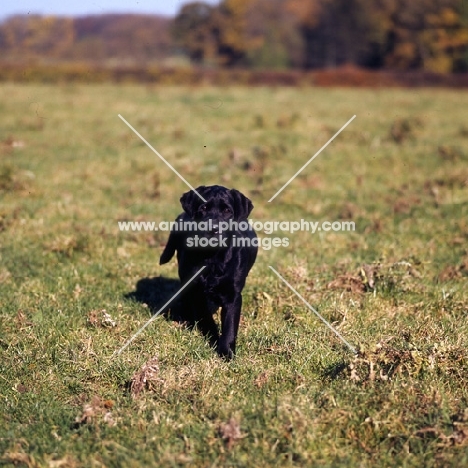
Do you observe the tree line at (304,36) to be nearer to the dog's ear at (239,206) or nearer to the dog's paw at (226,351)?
the dog's ear at (239,206)

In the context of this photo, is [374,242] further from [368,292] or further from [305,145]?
[305,145]

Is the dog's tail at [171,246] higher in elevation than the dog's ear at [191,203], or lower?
lower

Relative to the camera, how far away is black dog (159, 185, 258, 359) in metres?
5.29

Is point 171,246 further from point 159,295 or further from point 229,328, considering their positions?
point 229,328

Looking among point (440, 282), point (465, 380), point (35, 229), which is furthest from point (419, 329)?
point (35, 229)

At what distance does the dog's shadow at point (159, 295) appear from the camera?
606 cm

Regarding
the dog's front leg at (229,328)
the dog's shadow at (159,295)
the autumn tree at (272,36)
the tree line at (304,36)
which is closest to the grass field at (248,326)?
the dog's shadow at (159,295)

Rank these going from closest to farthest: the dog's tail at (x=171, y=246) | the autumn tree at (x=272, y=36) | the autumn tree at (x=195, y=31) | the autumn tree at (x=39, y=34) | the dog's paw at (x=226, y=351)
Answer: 1. the dog's paw at (x=226, y=351)
2. the dog's tail at (x=171, y=246)
3. the autumn tree at (x=39, y=34)
4. the autumn tree at (x=195, y=31)
5. the autumn tree at (x=272, y=36)

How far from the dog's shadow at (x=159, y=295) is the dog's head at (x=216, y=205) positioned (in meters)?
0.99

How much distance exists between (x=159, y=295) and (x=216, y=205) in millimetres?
1526

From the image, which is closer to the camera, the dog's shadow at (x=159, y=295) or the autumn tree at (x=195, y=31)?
the dog's shadow at (x=159, y=295)

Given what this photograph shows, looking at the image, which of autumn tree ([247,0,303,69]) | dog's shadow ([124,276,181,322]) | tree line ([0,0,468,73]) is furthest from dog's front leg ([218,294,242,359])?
autumn tree ([247,0,303,69])

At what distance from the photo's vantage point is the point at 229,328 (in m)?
5.18

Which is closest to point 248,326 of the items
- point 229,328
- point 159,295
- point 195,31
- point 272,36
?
point 229,328
